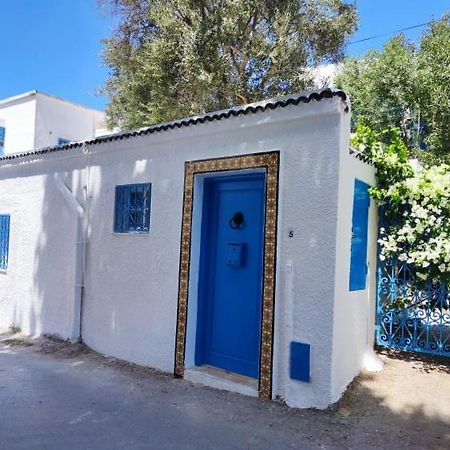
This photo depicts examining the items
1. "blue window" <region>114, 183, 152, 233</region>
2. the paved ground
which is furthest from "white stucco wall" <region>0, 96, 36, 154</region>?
the paved ground

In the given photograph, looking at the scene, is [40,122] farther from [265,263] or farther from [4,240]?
[265,263]

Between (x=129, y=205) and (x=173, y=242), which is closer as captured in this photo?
(x=173, y=242)

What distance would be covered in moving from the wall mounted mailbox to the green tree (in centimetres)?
800

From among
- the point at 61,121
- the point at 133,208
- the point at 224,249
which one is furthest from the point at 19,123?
the point at 224,249

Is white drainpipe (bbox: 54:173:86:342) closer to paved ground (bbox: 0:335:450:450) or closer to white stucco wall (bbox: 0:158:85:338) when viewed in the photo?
white stucco wall (bbox: 0:158:85:338)

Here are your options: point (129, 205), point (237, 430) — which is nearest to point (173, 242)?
point (129, 205)

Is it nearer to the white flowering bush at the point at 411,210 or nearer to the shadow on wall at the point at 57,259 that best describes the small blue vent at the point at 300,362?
the white flowering bush at the point at 411,210

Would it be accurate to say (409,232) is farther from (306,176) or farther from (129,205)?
(129,205)

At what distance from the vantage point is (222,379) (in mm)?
4977

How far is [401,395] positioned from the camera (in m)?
4.56

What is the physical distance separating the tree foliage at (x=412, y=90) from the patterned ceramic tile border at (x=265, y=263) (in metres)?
7.55

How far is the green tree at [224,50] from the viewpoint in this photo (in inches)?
470

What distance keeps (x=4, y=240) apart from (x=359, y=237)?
724 centimetres

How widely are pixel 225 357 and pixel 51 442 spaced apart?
220cm
